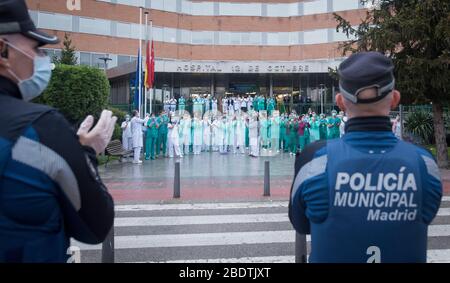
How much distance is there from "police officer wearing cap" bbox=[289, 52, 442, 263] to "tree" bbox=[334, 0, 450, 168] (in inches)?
560

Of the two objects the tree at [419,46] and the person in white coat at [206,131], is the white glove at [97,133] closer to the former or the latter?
the tree at [419,46]

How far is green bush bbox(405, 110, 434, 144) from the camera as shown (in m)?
25.0

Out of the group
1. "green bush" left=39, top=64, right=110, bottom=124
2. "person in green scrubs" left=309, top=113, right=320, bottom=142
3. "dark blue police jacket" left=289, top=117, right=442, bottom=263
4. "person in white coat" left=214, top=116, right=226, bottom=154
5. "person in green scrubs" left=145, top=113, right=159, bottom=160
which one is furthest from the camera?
"person in white coat" left=214, top=116, right=226, bottom=154

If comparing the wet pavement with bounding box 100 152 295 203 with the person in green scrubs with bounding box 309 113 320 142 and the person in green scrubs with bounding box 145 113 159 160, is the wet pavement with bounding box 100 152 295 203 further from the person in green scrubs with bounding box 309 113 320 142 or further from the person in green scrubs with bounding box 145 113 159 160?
the person in green scrubs with bounding box 309 113 320 142

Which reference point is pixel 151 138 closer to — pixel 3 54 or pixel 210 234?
pixel 210 234

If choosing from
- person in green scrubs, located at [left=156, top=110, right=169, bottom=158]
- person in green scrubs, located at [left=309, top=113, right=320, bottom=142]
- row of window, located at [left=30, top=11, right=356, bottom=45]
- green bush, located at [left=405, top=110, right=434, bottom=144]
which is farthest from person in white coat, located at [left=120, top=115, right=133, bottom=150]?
row of window, located at [left=30, top=11, right=356, bottom=45]

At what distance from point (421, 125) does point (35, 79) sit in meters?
25.8

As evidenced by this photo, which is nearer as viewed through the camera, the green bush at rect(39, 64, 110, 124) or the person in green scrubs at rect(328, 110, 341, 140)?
the green bush at rect(39, 64, 110, 124)

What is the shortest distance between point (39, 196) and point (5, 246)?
0.23 meters

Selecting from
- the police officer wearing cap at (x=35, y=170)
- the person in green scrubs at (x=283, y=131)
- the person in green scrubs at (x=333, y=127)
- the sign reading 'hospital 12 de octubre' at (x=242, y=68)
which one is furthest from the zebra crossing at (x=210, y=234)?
the sign reading 'hospital 12 de octubre' at (x=242, y=68)

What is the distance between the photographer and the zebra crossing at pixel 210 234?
6410mm

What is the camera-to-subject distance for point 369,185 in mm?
2250

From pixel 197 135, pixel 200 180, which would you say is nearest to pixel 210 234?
pixel 200 180

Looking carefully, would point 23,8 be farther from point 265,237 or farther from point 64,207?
point 265,237
